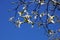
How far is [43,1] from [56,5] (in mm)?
270

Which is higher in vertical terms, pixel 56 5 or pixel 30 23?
pixel 56 5

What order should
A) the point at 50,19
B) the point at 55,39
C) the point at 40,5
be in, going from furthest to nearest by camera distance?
the point at 55,39 < the point at 40,5 < the point at 50,19

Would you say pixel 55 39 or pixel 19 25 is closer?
pixel 19 25

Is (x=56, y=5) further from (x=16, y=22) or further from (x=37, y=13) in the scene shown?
(x=16, y=22)

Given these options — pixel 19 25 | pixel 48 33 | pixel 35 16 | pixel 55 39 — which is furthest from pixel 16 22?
pixel 55 39

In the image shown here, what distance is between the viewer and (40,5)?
13.3 ft

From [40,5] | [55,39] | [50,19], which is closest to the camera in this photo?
[50,19]

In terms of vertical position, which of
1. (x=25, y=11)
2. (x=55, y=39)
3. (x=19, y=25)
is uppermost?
(x=25, y=11)

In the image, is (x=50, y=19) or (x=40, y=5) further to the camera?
(x=40, y=5)

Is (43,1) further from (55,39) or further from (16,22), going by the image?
(55,39)

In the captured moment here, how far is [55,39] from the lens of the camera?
15.7 feet

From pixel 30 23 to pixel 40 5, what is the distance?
419 millimetres

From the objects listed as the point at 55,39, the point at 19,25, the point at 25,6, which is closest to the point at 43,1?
the point at 25,6

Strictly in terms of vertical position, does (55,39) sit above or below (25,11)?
below
